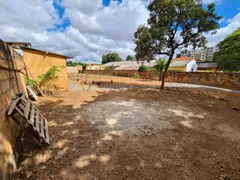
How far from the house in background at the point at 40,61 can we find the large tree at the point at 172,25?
6236 millimetres

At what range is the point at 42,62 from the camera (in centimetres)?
649

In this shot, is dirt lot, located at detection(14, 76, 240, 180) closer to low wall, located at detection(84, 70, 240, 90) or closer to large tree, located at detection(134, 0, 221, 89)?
large tree, located at detection(134, 0, 221, 89)

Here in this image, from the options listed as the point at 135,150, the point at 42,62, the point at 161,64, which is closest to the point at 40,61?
the point at 42,62

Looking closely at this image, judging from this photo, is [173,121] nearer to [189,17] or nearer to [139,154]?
[139,154]

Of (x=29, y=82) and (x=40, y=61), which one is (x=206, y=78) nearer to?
(x=40, y=61)

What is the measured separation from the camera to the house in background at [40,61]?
18.9 feet

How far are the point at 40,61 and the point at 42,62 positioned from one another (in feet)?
0.35

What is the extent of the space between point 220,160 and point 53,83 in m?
7.94

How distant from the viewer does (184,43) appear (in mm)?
8859

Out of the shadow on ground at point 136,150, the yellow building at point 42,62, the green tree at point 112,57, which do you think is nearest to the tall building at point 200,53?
the shadow on ground at point 136,150

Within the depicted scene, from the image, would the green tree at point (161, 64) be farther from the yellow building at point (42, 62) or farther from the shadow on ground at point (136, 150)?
the shadow on ground at point (136, 150)

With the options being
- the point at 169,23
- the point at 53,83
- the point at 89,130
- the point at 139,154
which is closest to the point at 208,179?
the point at 139,154

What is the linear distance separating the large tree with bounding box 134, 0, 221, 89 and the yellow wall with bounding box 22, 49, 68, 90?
246 inches

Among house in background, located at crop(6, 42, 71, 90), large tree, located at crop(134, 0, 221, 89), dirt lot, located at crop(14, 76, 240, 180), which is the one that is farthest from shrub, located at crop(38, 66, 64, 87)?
large tree, located at crop(134, 0, 221, 89)
